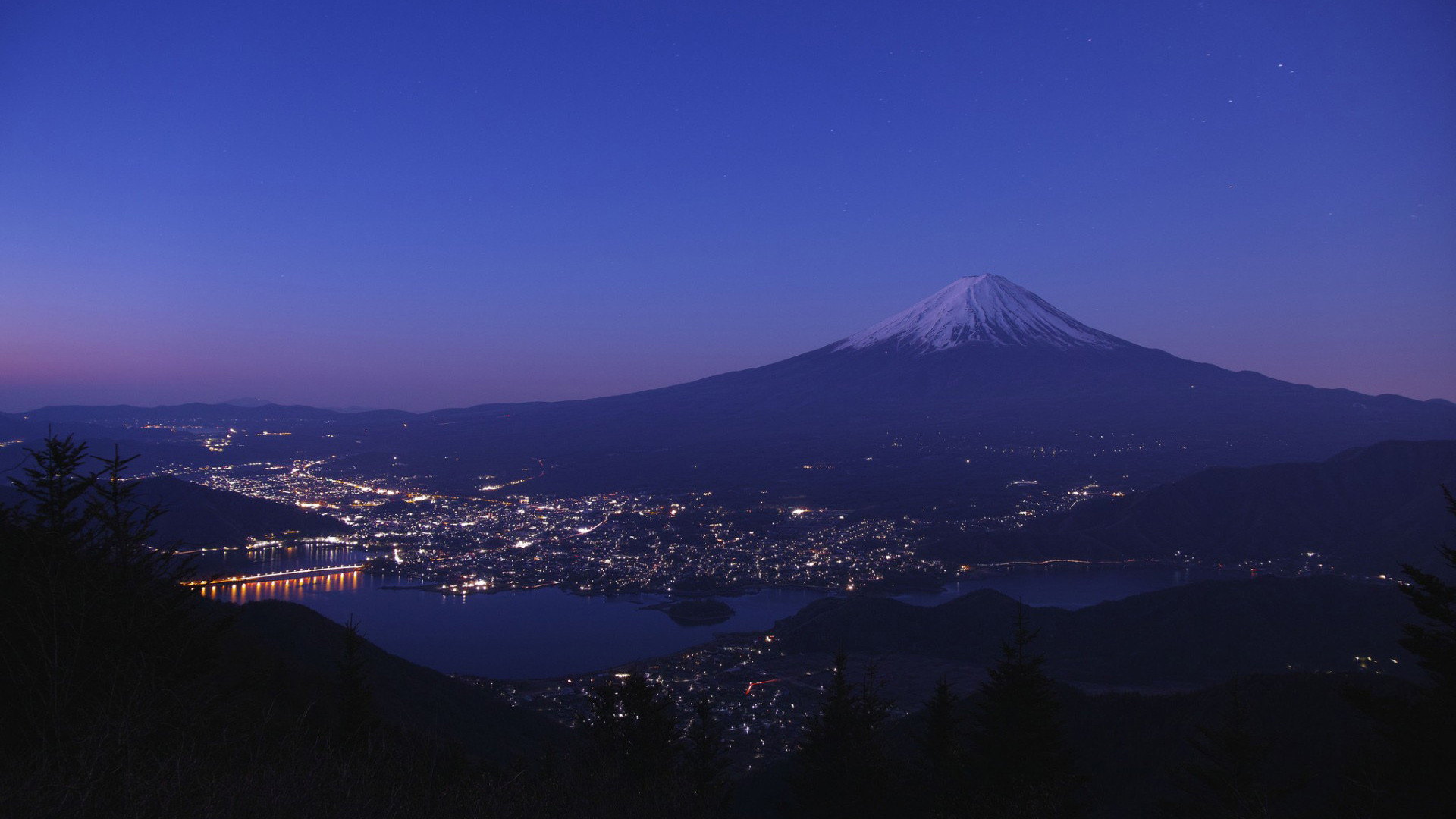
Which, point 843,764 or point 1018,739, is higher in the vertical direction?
point 1018,739

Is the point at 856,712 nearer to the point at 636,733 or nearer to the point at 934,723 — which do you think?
the point at 934,723

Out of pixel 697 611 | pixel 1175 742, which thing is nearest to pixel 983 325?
pixel 697 611

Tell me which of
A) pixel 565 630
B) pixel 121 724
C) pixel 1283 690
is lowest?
pixel 565 630

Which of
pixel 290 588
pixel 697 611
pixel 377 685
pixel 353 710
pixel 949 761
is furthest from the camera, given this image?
pixel 290 588

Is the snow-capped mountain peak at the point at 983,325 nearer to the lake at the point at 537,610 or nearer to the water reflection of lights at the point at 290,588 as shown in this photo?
the lake at the point at 537,610

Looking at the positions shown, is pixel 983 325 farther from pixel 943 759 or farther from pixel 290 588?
pixel 943 759

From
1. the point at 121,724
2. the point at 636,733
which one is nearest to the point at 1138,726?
the point at 636,733
